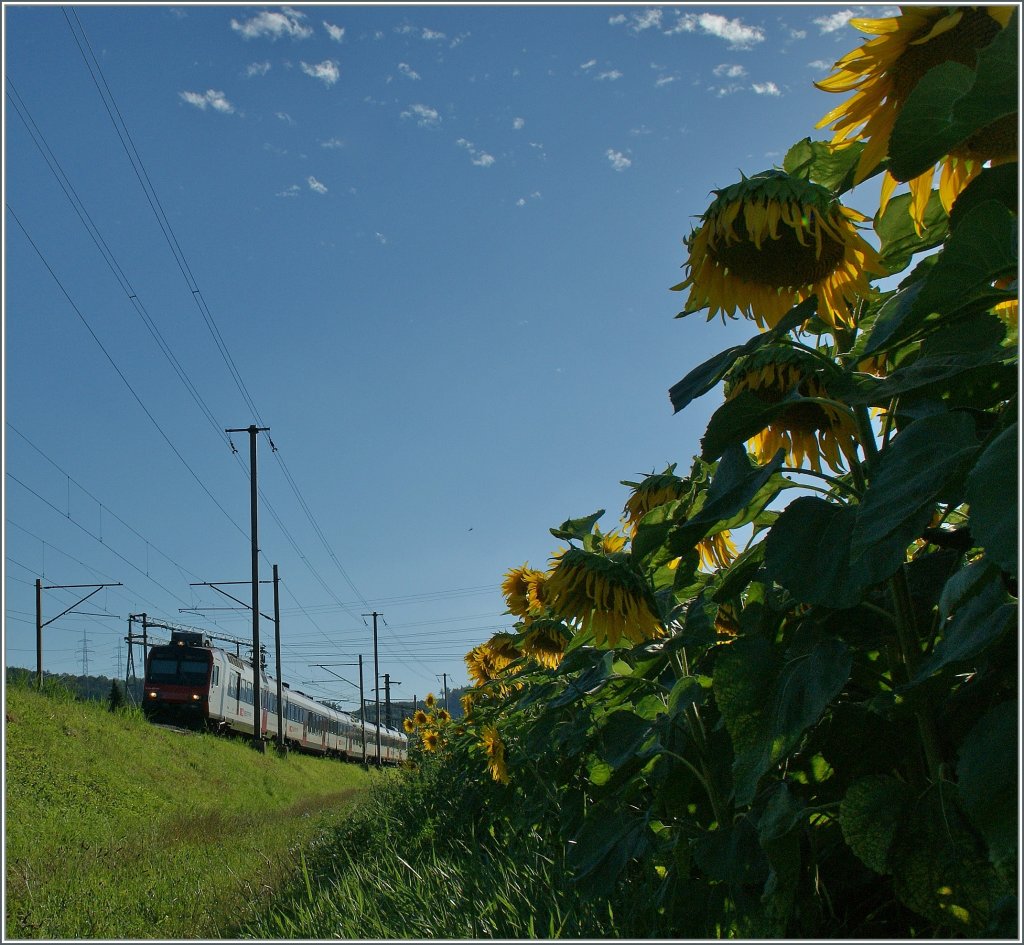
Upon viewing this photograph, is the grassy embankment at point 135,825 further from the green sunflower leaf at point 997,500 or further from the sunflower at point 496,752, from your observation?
the green sunflower leaf at point 997,500

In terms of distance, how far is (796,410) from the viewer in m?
1.67

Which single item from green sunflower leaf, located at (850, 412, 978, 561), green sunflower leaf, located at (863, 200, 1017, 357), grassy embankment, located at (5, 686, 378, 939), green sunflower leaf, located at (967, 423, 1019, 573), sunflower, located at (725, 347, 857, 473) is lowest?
grassy embankment, located at (5, 686, 378, 939)

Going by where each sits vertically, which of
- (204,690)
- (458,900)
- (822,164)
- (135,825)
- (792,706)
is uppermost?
(204,690)

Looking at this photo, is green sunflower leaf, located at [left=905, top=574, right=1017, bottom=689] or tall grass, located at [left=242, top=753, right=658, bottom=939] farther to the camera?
tall grass, located at [left=242, top=753, right=658, bottom=939]

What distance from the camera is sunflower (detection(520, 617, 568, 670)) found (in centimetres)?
317

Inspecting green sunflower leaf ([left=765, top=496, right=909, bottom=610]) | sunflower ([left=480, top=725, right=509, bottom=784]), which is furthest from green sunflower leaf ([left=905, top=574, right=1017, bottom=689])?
sunflower ([left=480, top=725, right=509, bottom=784])

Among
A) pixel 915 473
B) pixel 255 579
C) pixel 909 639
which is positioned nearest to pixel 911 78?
pixel 915 473

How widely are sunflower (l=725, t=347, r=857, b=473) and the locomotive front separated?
2324cm

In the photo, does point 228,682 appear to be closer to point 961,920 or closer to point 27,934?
point 27,934

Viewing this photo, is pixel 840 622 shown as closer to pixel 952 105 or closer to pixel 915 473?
pixel 915 473

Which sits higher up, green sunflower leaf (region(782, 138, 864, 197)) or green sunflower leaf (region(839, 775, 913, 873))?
green sunflower leaf (region(782, 138, 864, 197))

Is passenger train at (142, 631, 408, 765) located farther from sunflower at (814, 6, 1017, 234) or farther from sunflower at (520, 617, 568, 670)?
sunflower at (814, 6, 1017, 234)

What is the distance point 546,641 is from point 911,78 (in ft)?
8.22

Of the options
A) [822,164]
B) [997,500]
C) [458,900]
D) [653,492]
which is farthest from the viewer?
[458,900]
